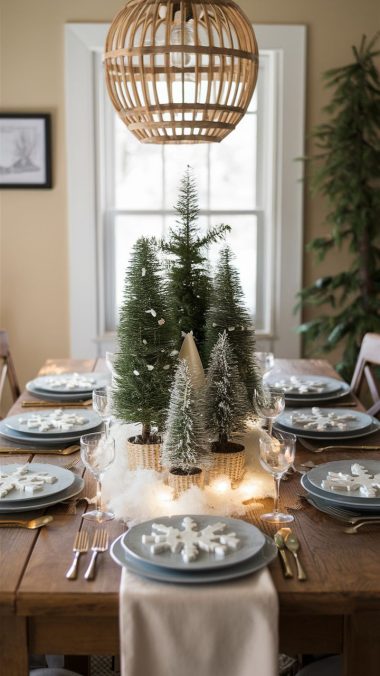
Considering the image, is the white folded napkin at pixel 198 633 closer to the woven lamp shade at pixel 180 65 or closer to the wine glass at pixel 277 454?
the wine glass at pixel 277 454

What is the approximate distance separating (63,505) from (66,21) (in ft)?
9.84

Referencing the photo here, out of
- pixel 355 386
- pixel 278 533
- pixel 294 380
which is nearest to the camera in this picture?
pixel 278 533

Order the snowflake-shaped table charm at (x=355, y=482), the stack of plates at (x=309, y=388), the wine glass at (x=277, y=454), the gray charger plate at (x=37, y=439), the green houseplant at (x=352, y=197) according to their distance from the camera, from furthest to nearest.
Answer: the green houseplant at (x=352, y=197) → the stack of plates at (x=309, y=388) → the gray charger plate at (x=37, y=439) → the snowflake-shaped table charm at (x=355, y=482) → the wine glass at (x=277, y=454)

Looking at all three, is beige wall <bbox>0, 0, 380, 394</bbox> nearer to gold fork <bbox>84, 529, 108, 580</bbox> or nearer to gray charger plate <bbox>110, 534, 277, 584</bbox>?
gold fork <bbox>84, 529, 108, 580</bbox>

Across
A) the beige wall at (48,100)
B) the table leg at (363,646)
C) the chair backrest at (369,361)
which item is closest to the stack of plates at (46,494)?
the table leg at (363,646)

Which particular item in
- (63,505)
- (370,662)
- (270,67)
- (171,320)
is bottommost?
(370,662)

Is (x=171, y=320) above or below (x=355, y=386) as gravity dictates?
above

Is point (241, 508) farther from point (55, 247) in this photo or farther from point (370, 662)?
point (55, 247)

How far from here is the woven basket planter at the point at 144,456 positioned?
187cm

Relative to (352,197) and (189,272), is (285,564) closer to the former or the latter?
(189,272)

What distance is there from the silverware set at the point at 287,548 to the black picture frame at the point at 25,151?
9.75 ft

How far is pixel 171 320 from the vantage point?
75.8 inches

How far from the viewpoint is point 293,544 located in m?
1.52

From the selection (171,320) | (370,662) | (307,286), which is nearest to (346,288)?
(307,286)
